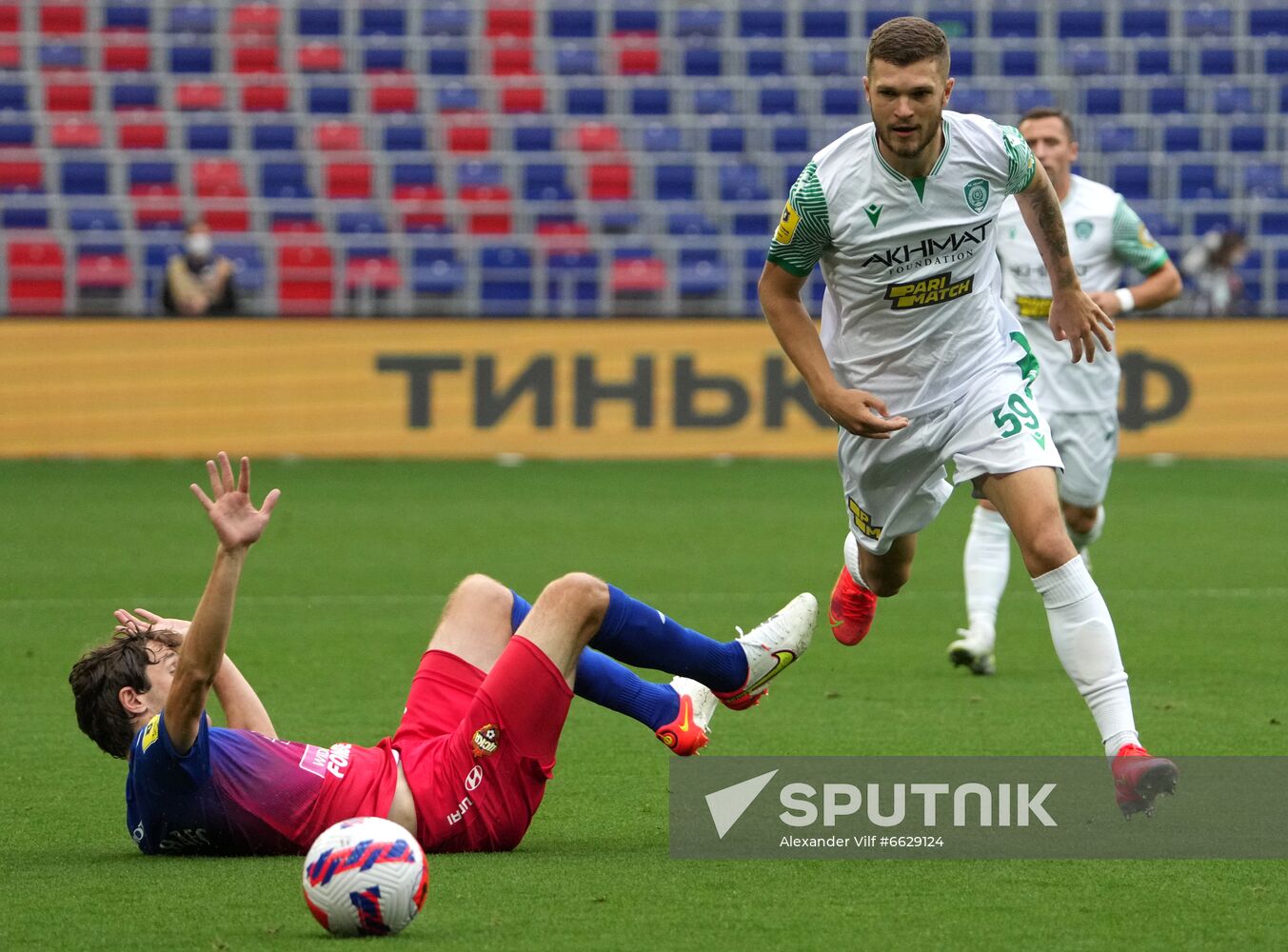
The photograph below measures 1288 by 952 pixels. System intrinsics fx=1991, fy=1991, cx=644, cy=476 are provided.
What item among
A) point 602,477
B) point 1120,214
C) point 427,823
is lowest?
point 602,477

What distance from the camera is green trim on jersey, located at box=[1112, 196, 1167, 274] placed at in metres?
8.52

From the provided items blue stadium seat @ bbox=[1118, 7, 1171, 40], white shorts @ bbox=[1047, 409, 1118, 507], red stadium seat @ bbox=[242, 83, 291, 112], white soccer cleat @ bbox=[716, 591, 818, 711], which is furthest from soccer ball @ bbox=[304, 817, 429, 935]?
blue stadium seat @ bbox=[1118, 7, 1171, 40]

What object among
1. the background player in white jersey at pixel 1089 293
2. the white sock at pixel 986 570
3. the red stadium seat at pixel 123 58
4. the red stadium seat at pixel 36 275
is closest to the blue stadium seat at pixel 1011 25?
the red stadium seat at pixel 123 58

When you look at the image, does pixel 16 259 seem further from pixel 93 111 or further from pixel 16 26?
pixel 16 26

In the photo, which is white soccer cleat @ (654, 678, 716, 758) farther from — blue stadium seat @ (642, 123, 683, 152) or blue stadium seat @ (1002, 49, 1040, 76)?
blue stadium seat @ (1002, 49, 1040, 76)

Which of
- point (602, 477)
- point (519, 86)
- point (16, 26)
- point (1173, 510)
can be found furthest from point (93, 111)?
point (1173, 510)

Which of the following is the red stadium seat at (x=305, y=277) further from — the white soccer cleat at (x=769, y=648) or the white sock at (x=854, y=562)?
the white soccer cleat at (x=769, y=648)

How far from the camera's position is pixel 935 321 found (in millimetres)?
5812

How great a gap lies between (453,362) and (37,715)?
11.0m

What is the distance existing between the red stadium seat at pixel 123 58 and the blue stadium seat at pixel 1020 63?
34.4 ft

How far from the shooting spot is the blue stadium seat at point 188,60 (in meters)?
24.1

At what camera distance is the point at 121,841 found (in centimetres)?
519

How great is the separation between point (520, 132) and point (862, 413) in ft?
60.5

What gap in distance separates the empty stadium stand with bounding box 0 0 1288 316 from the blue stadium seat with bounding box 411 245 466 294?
0.08ft
